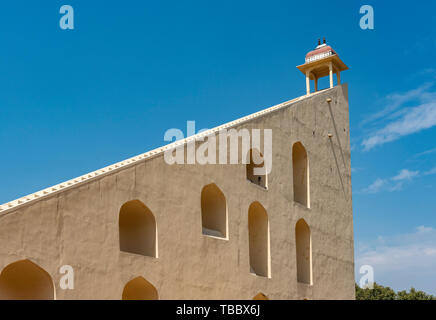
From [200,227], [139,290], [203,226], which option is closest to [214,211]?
[203,226]

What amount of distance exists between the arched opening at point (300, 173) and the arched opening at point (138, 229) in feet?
21.7

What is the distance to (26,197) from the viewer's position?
7902 millimetres

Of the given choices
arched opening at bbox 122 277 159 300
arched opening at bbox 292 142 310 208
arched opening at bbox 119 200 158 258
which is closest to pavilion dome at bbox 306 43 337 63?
arched opening at bbox 292 142 310 208

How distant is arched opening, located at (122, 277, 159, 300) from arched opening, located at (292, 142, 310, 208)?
22.7ft

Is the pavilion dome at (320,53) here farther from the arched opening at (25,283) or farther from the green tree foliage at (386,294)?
the green tree foliage at (386,294)

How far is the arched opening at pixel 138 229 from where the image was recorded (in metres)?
9.59

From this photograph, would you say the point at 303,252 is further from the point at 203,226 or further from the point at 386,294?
the point at 386,294

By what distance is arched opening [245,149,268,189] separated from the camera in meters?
13.1

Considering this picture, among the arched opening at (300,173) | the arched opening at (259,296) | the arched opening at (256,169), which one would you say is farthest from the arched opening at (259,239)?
the arched opening at (300,173)

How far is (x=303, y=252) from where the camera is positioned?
14945 millimetres
